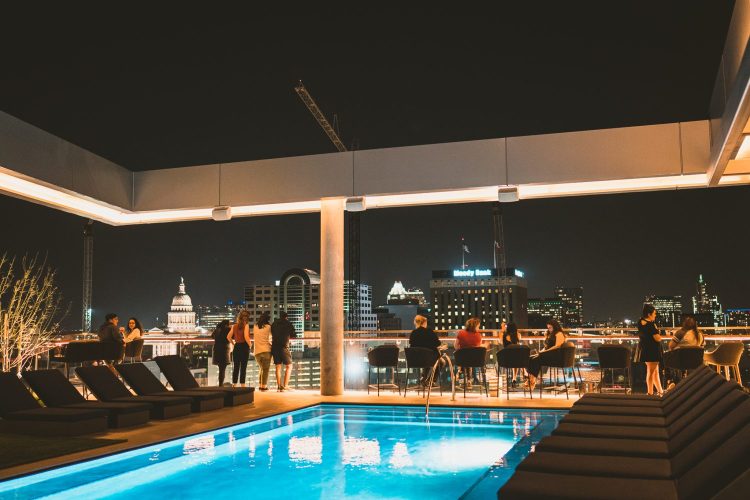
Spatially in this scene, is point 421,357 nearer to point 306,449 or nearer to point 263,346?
point 263,346

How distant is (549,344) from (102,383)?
694 centimetres

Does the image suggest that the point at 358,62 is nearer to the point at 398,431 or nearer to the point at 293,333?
the point at 293,333

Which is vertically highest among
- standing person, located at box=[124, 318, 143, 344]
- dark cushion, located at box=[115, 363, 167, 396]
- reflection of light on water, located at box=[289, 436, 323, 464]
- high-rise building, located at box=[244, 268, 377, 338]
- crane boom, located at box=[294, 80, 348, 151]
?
crane boom, located at box=[294, 80, 348, 151]

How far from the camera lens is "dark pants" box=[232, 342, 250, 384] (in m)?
12.4

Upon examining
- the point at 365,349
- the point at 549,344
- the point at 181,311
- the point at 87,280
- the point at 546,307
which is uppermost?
the point at 87,280

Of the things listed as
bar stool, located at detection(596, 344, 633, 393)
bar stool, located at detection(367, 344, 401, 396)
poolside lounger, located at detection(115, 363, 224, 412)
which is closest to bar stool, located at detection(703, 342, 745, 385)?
bar stool, located at detection(596, 344, 633, 393)

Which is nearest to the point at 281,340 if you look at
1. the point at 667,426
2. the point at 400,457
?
the point at 400,457

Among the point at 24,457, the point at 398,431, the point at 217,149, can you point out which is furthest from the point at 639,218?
the point at 24,457

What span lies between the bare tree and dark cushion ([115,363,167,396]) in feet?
9.07

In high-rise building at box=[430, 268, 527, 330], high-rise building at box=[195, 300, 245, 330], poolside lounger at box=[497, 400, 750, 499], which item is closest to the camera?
poolside lounger at box=[497, 400, 750, 499]

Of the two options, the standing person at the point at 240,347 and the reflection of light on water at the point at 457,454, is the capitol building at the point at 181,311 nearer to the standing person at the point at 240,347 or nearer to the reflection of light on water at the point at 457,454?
the standing person at the point at 240,347

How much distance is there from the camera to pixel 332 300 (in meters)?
12.0

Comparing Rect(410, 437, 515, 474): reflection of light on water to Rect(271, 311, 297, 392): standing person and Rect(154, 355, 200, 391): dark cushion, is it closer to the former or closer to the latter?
Rect(154, 355, 200, 391): dark cushion

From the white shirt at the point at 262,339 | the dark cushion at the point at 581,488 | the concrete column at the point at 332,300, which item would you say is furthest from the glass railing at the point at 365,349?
the dark cushion at the point at 581,488
